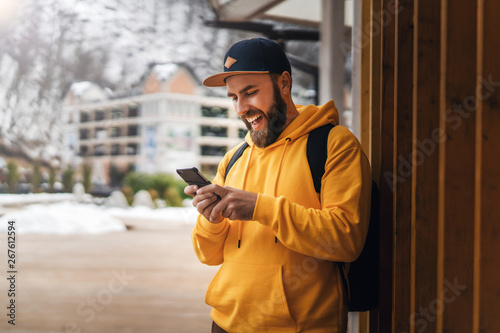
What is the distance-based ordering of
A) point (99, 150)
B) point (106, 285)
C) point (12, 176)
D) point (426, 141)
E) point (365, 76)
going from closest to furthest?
point (426, 141)
point (365, 76)
point (106, 285)
point (12, 176)
point (99, 150)

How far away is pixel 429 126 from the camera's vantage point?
118 cm

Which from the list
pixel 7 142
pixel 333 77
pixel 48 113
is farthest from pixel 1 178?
pixel 333 77

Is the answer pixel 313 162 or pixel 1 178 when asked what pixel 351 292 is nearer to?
pixel 313 162

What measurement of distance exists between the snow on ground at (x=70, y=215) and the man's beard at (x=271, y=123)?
6.03 meters

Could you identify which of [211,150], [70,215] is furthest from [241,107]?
[211,150]

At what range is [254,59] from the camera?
1073 millimetres

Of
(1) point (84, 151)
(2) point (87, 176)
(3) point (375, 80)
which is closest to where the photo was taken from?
(3) point (375, 80)

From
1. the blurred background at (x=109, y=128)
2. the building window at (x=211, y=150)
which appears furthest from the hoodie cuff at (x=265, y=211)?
the building window at (x=211, y=150)

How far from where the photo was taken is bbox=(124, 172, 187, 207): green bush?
9320 millimetres

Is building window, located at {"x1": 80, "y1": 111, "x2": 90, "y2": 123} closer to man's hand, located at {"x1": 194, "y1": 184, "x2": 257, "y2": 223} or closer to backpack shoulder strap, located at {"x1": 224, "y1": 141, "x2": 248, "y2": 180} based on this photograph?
backpack shoulder strap, located at {"x1": 224, "y1": 141, "x2": 248, "y2": 180}

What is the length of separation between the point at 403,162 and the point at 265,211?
0.55m

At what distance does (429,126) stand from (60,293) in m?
4.05

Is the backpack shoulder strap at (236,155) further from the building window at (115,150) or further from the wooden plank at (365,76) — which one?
the building window at (115,150)

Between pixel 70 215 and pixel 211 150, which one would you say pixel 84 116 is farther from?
pixel 211 150
